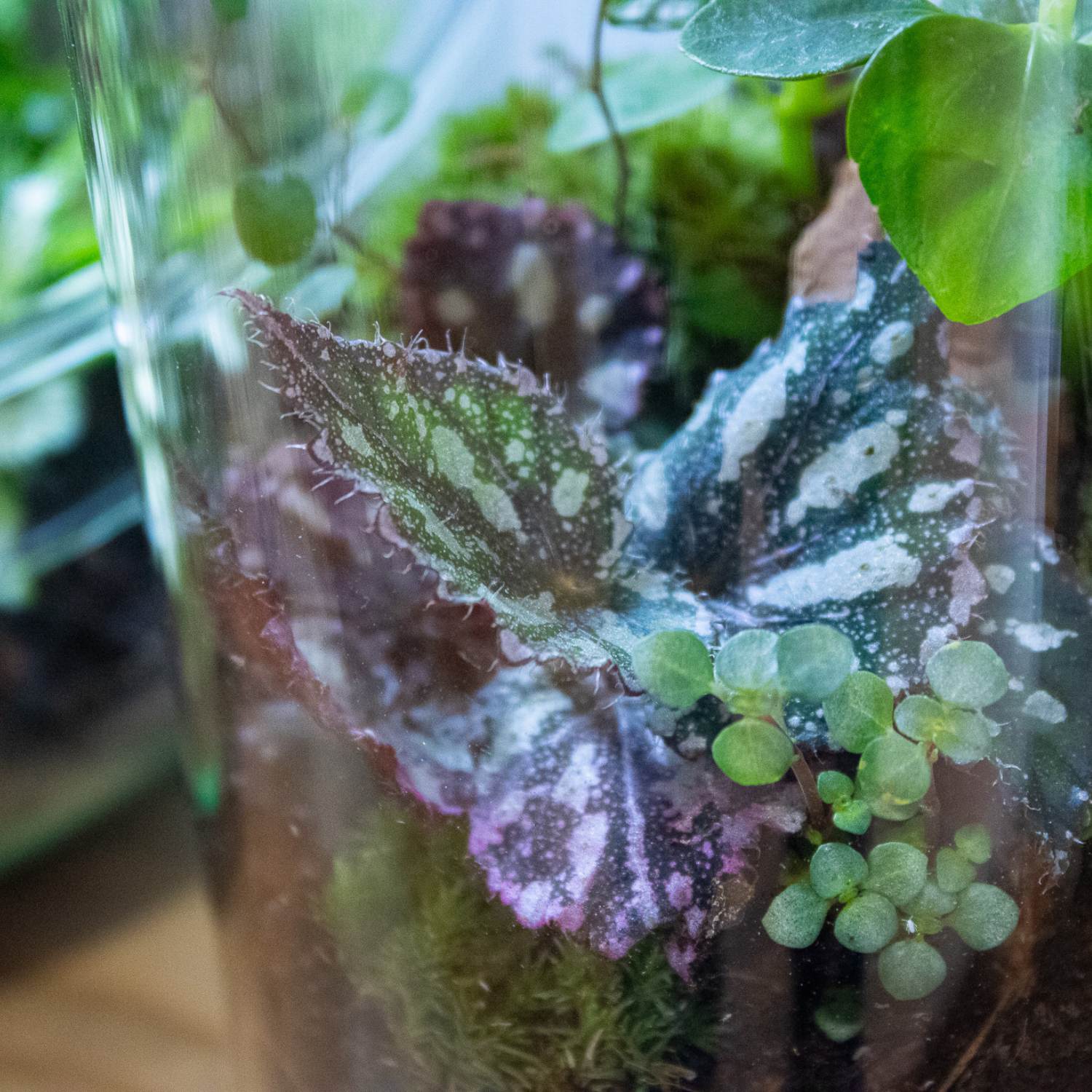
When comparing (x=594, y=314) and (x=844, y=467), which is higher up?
(x=594, y=314)

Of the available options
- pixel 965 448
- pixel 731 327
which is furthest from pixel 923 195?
pixel 731 327

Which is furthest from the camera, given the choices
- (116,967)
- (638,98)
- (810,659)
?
(116,967)

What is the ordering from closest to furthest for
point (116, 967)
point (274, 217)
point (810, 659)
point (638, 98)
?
1. point (810, 659)
2. point (274, 217)
3. point (638, 98)
4. point (116, 967)

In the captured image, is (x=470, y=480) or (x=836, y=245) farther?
(x=836, y=245)

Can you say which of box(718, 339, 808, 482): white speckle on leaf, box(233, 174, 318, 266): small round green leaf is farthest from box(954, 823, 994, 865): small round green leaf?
box(233, 174, 318, 266): small round green leaf

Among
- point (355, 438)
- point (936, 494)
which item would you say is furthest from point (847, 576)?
point (355, 438)

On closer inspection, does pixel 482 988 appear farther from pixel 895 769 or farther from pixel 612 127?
pixel 612 127
